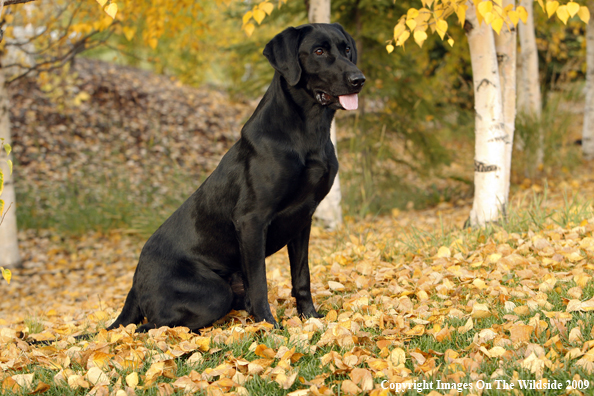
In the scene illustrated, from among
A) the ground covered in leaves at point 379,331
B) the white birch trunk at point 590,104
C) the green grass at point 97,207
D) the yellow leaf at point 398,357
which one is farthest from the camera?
the white birch trunk at point 590,104

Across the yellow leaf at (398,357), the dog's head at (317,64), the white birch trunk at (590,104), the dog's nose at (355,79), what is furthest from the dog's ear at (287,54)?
the white birch trunk at (590,104)

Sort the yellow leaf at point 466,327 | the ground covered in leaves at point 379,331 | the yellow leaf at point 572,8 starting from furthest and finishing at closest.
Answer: the yellow leaf at point 572,8
the yellow leaf at point 466,327
the ground covered in leaves at point 379,331

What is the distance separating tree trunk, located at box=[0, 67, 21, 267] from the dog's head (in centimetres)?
497

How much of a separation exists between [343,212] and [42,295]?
3.94 metres

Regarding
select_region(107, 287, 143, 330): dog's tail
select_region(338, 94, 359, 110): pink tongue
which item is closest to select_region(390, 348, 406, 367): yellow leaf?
select_region(338, 94, 359, 110): pink tongue

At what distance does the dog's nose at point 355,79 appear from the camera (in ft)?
8.86

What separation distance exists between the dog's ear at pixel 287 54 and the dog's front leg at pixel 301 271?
0.90 metres

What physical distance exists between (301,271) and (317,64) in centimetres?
123

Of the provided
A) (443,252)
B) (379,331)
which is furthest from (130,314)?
(443,252)

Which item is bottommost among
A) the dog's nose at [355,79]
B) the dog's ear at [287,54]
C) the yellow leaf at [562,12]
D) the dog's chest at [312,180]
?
the dog's chest at [312,180]

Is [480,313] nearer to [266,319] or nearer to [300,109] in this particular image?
[266,319]

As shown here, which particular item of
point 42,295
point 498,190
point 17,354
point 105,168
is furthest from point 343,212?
point 105,168

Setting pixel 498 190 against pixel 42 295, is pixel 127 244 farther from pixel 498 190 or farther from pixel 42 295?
pixel 498 190

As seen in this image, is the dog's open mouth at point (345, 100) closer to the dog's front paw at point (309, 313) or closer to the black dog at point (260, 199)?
the black dog at point (260, 199)
